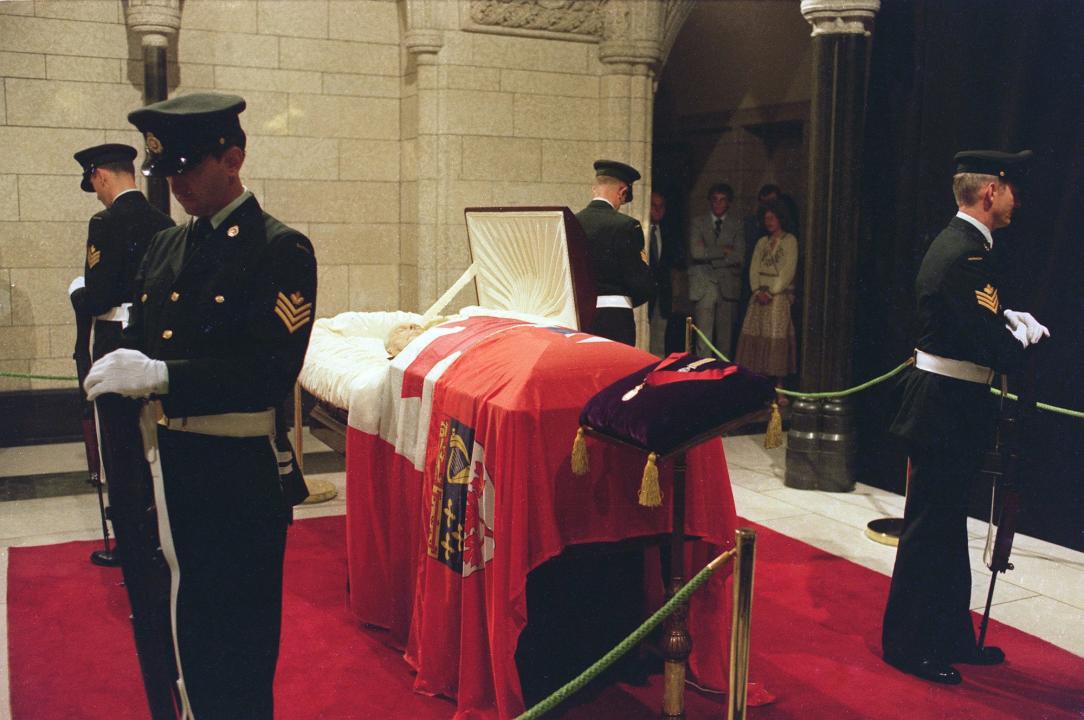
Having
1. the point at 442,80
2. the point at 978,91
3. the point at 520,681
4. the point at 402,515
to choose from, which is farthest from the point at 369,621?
the point at 442,80

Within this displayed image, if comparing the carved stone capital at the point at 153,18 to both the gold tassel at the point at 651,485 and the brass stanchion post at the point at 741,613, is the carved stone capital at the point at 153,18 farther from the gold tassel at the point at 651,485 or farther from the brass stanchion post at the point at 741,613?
the brass stanchion post at the point at 741,613

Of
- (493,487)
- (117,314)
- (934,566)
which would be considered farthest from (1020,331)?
(117,314)

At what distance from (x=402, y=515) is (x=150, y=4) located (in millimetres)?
4545

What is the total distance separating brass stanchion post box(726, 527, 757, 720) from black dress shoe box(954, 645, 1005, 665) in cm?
159

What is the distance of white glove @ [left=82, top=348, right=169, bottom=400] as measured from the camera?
216 cm

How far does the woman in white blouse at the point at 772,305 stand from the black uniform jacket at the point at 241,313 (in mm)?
6251

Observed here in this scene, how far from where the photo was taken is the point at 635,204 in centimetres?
787

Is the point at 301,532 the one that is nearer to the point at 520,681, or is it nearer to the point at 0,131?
the point at 520,681

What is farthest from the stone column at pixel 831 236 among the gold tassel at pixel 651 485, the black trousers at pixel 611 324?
the gold tassel at pixel 651 485

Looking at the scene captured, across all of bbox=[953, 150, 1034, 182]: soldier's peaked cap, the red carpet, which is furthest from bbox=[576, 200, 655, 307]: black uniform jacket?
bbox=[953, 150, 1034, 182]: soldier's peaked cap

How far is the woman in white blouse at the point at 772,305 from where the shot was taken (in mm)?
8258

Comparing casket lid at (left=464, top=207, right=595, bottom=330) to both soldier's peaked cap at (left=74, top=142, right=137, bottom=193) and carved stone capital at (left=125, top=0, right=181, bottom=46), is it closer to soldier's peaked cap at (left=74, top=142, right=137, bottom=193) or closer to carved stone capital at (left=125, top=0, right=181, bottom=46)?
soldier's peaked cap at (left=74, top=142, right=137, bottom=193)

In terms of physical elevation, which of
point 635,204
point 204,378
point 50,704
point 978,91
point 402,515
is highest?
point 978,91

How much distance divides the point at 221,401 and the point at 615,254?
3.23 m
